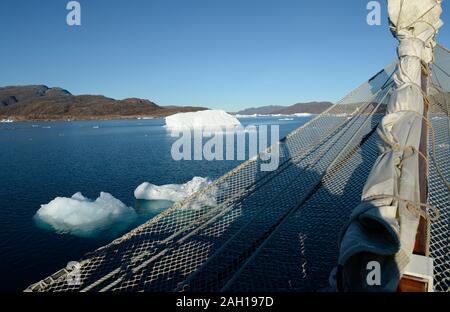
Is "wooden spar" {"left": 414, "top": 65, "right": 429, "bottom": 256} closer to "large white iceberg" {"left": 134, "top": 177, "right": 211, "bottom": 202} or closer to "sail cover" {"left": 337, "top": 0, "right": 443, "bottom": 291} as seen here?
"sail cover" {"left": 337, "top": 0, "right": 443, "bottom": 291}

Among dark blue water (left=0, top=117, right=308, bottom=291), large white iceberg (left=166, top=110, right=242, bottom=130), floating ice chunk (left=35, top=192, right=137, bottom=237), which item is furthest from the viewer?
large white iceberg (left=166, top=110, right=242, bottom=130)

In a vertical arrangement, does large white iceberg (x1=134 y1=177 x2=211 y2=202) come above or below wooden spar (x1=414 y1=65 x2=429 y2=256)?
below

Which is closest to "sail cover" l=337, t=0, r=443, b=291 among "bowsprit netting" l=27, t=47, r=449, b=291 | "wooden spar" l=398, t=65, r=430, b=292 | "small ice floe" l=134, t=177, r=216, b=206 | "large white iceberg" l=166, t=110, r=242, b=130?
"wooden spar" l=398, t=65, r=430, b=292

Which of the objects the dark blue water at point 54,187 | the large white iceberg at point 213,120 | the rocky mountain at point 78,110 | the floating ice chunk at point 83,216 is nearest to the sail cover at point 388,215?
the dark blue water at point 54,187

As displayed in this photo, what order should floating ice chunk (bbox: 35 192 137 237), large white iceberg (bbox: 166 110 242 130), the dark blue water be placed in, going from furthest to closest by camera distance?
large white iceberg (bbox: 166 110 242 130) → floating ice chunk (bbox: 35 192 137 237) → the dark blue water

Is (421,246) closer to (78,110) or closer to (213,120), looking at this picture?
(213,120)

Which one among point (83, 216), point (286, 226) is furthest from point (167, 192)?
point (286, 226)

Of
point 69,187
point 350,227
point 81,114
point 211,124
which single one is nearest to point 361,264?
point 350,227
